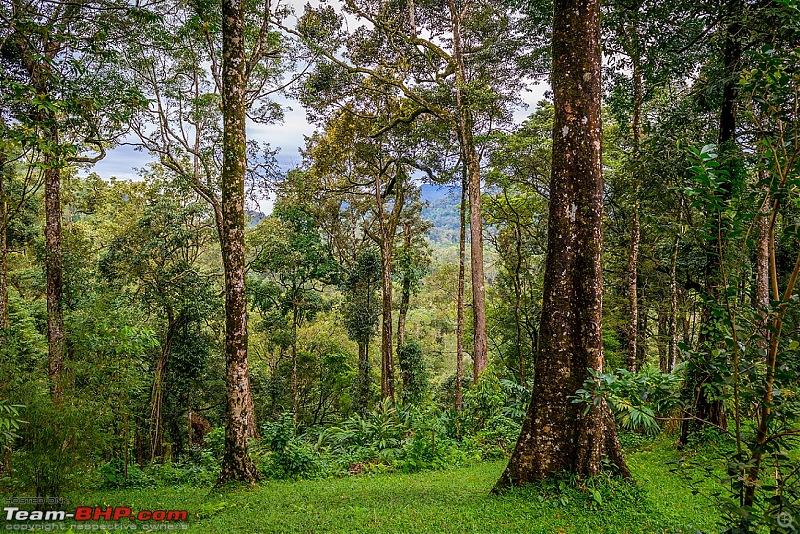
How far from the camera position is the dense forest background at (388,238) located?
2.21 m

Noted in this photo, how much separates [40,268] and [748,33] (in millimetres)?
20492

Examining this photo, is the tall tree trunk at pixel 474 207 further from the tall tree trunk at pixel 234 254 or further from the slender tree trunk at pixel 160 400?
the slender tree trunk at pixel 160 400

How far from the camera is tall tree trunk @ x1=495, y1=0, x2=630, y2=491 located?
420 cm

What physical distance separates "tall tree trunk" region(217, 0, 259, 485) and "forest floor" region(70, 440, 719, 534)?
509 millimetres

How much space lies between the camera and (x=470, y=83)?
1189 centimetres

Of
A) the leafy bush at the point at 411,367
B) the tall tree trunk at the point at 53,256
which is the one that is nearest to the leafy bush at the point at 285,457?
the tall tree trunk at the point at 53,256

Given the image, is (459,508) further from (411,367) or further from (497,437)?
(411,367)

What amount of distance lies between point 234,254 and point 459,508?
4.33 metres

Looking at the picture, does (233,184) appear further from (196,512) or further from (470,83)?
(470,83)

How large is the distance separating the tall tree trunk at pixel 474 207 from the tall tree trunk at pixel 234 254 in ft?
22.1

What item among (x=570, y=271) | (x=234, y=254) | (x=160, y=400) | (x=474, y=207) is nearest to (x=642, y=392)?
(x=570, y=271)

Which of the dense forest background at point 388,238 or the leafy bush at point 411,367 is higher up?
the dense forest background at point 388,238

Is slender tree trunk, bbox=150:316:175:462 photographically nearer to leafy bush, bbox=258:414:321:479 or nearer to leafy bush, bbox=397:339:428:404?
leafy bush, bbox=258:414:321:479

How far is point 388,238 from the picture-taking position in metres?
17.6
